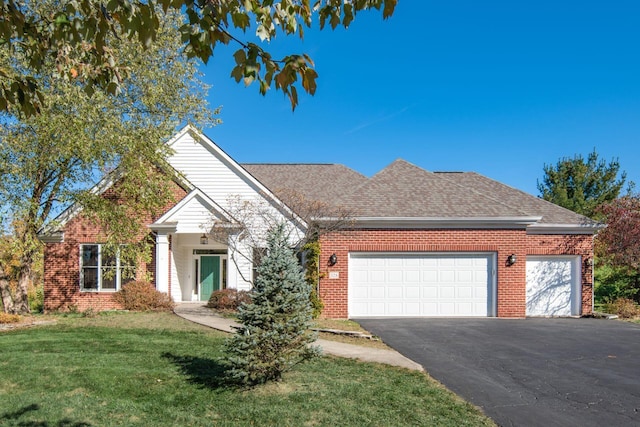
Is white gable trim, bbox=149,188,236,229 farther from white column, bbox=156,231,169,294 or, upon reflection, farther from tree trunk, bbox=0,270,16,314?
tree trunk, bbox=0,270,16,314

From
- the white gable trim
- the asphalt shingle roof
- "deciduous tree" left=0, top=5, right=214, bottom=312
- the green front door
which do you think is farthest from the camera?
the green front door

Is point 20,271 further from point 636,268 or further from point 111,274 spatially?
point 636,268

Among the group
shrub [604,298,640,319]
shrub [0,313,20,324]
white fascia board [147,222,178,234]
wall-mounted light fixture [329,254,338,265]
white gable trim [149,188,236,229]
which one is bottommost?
shrub [604,298,640,319]

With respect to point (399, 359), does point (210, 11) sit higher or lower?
higher

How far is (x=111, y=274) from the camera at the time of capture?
635 inches

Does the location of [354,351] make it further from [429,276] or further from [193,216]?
[193,216]

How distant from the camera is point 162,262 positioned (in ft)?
56.2

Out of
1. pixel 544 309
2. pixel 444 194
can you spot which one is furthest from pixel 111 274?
pixel 544 309

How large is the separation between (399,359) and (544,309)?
10.8 meters

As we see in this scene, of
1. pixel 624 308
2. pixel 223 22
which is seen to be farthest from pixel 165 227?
pixel 624 308

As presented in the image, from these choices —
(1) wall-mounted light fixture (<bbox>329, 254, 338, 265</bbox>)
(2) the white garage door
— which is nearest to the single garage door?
(1) wall-mounted light fixture (<bbox>329, 254, 338, 265</bbox>)

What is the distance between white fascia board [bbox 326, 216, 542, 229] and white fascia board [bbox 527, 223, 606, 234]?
118 cm

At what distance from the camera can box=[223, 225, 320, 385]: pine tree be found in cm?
685

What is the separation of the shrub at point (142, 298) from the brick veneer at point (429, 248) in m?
5.52
